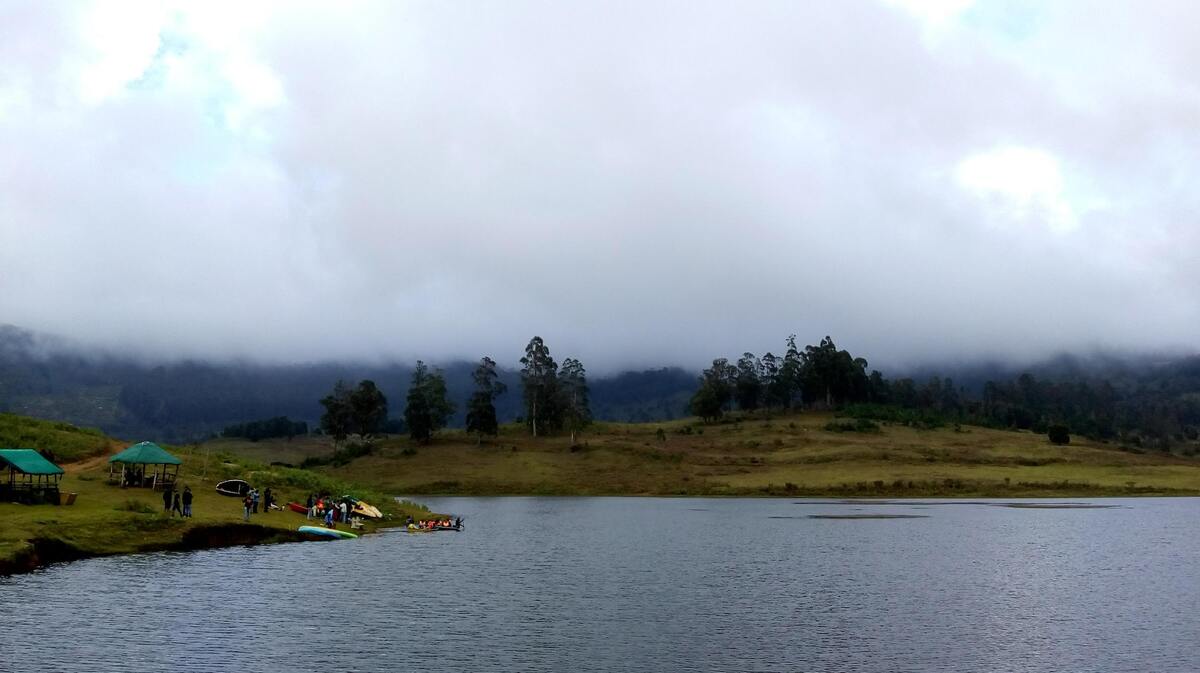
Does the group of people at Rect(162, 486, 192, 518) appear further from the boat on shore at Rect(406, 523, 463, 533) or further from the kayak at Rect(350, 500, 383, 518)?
the boat on shore at Rect(406, 523, 463, 533)

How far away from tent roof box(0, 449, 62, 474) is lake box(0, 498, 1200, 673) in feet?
52.8

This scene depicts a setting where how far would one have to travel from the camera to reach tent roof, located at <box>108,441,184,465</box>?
9281cm

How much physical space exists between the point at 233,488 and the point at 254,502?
11419 millimetres

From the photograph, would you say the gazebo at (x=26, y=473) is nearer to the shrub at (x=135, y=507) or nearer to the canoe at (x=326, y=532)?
the shrub at (x=135, y=507)

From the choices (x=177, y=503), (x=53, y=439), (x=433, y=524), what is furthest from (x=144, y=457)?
(x=433, y=524)

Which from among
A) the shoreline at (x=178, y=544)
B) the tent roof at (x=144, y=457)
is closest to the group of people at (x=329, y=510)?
the shoreline at (x=178, y=544)

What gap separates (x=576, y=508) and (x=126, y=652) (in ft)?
364

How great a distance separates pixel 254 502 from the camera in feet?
306

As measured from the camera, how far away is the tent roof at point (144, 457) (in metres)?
92.8

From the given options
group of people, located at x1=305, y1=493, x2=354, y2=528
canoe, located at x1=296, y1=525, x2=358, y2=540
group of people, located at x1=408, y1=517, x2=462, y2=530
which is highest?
group of people, located at x1=305, y1=493, x2=354, y2=528

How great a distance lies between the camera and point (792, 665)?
41.8m

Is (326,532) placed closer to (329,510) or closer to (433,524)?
(329,510)

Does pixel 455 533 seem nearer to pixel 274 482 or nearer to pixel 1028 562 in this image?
pixel 274 482

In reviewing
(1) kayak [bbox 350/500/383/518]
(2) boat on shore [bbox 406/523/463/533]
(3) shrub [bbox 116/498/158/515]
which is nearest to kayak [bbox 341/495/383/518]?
(1) kayak [bbox 350/500/383/518]
